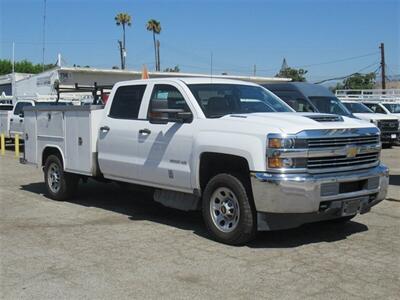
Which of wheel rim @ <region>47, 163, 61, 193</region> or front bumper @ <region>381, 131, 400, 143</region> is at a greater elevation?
front bumper @ <region>381, 131, 400, 143</region>

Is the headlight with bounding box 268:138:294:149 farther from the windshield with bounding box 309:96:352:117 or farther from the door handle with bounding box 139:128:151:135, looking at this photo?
the windshield with bounding box 309:96:352:117

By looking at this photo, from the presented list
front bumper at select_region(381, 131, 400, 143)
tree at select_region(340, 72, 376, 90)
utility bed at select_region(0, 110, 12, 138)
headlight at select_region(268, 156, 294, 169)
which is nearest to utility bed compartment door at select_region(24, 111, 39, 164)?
headlight at select_region(268, 156, 294, 169)

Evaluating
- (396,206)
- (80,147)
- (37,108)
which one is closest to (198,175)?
(80,147)

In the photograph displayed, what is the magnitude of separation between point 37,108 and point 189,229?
416 centimetres

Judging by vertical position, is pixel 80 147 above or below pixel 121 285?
above

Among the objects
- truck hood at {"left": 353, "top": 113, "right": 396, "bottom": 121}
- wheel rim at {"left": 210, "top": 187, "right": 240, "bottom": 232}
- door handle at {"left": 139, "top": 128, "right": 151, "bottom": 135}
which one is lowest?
wheel rim at {"left": 210, "top": 187, "right": 240, "bottom": 232}

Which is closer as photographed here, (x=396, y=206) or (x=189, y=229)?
(x=189, y=229)

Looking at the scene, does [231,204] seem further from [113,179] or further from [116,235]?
[113,179]

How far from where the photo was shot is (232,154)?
256 inches

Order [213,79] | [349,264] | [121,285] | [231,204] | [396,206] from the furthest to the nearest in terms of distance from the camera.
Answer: [396,206] → [213,79] → [231,204] → [349,264] → [121,285]

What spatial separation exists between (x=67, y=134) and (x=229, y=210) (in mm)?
3772

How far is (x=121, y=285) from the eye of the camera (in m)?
5.26

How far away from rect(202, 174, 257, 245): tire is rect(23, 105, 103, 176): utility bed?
2576 millimetres

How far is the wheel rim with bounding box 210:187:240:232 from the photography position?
261 inches
